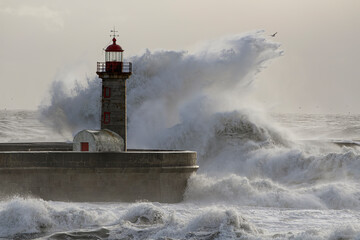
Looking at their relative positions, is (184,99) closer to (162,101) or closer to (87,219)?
(162,101)

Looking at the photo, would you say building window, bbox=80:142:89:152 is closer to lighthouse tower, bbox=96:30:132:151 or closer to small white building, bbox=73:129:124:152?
small white building, bbox=73:129:124:152

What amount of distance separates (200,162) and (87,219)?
9745 millimetres

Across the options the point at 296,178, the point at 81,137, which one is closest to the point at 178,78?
the point at 296,178

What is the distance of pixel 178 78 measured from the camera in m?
26.2

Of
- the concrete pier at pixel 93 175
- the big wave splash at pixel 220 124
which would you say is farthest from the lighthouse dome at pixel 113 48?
the big wave splash at pixel 220 124

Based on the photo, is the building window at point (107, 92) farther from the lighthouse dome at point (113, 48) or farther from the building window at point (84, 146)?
the building window at point (84, 146)

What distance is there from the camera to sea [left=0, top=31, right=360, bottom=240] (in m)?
13.0

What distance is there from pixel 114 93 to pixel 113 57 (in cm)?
80

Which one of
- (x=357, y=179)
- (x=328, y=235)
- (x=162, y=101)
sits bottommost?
(x=328, y=235)

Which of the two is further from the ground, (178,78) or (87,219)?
(178,78)

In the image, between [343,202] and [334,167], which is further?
[334,167]

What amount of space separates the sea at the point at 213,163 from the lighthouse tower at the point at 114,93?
2.04m

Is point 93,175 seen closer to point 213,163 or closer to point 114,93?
point 114,93

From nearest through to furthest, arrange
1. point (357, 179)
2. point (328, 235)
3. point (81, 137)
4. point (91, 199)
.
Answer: point (328, 235) < point (91, 199) < point (81, 137) < point (357, 179)
